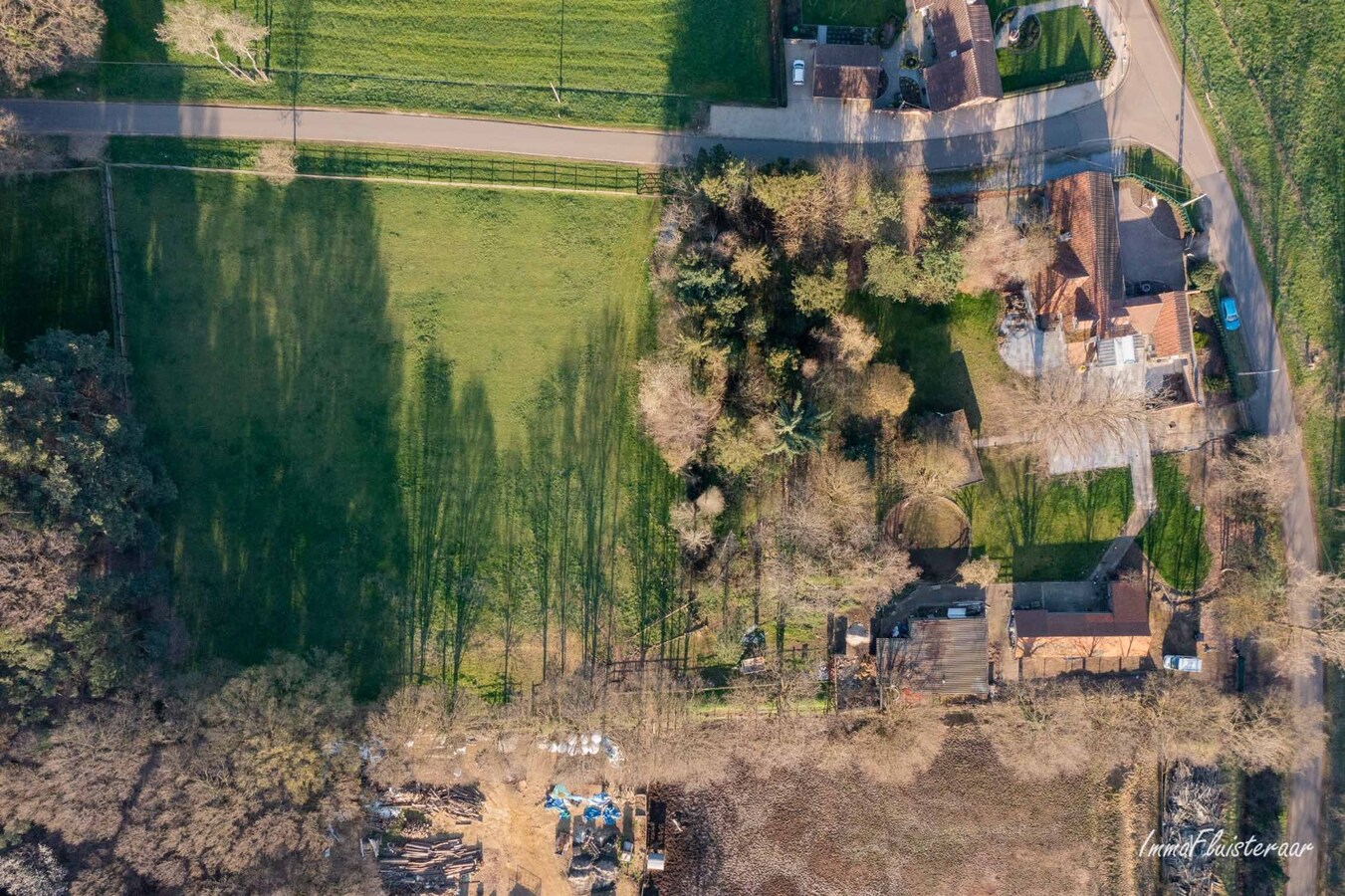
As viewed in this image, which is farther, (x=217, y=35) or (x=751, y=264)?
(x=217, y=35)

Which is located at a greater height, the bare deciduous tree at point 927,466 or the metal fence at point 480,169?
the metal fence at point 480,169

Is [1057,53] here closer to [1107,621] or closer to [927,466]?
[927,466]

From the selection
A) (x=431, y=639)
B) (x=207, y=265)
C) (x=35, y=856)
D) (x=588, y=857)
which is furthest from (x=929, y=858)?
(x=207, y=265)

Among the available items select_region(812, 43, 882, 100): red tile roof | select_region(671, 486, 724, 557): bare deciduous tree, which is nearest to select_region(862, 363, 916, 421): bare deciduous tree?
select_region(671, 486, 724, 557): bare deciduous tree

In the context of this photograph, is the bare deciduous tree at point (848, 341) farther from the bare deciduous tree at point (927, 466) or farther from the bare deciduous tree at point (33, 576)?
the bare deciduous tree at point (33, 576)

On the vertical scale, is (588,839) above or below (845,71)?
below

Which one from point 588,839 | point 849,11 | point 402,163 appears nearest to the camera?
point 402,163

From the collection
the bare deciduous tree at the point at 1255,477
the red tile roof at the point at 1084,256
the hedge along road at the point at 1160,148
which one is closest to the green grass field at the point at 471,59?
the hedge along road at the point at 1160,148

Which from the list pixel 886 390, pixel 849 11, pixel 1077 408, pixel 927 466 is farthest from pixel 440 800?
pixel 849 11
